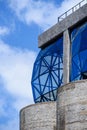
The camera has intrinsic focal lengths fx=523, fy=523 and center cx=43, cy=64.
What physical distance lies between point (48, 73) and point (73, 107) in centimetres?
1467

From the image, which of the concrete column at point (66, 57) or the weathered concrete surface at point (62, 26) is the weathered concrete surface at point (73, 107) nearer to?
the concrete column at point (66, 57)

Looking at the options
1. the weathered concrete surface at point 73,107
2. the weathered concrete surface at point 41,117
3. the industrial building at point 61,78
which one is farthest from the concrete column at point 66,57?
the weathered concrete surface at point 73,107

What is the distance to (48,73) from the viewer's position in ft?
170

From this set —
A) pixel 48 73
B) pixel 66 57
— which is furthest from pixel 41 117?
pixel 48 73

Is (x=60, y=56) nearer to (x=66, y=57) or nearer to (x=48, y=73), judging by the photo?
(x=48, y=73)

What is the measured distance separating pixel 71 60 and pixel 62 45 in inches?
113

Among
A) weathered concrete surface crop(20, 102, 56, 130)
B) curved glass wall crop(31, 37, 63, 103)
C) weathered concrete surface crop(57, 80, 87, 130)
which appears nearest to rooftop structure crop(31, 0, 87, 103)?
curved glass wall crop(31, 37, 63, 103)

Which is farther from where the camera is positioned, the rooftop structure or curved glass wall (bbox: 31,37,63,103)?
curved glass wall (bbox: 31,37,63,103)

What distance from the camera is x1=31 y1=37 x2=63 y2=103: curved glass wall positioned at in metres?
50.6

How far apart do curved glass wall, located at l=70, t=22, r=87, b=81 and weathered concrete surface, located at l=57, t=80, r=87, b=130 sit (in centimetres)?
625

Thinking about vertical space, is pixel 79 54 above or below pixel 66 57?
below

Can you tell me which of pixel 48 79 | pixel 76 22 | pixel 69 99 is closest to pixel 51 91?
pixel 48 79

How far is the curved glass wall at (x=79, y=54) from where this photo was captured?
44.9m

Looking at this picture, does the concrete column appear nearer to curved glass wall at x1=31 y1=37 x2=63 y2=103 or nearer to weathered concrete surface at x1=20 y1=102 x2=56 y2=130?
curved glass wall at x1=31 y1=37 x2=63 y2=103
